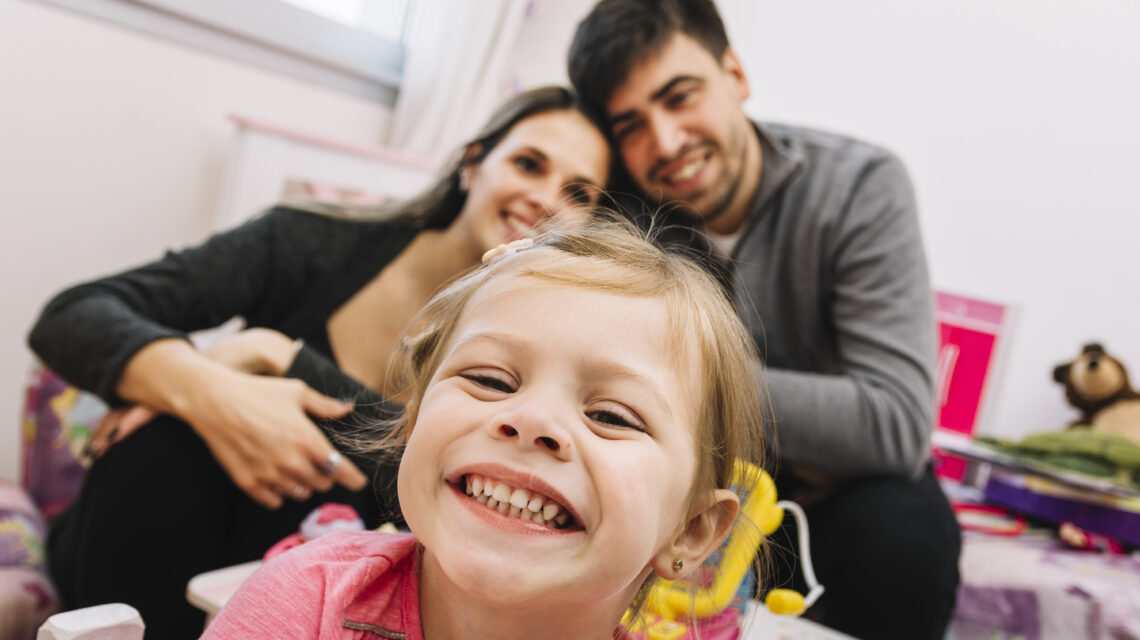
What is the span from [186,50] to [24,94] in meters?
0.33

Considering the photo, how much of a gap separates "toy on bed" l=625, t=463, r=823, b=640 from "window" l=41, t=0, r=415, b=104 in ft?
5.07

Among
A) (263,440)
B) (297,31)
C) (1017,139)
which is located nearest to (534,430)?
(263,440)

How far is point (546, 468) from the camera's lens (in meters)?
0.51

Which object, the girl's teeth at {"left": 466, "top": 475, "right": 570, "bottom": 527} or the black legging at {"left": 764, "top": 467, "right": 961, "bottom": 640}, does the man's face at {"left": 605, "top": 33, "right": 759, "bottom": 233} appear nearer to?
the black legging at {"left": 764, "top": 467, "right": 961, "bottom": 640}

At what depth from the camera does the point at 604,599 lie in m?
0.57

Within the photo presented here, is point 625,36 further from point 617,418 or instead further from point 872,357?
point 617,418

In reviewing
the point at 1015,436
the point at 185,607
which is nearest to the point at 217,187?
the point at 185,607

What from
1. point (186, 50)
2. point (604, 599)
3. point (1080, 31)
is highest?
point (1080, 31)

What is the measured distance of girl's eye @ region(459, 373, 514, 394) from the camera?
1.84 feet

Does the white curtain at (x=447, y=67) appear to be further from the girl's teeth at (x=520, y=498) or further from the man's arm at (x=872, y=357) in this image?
the girl's teeth at (x=520, y=498)

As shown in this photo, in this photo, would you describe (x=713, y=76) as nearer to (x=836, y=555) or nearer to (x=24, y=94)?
(x=836, y=555)

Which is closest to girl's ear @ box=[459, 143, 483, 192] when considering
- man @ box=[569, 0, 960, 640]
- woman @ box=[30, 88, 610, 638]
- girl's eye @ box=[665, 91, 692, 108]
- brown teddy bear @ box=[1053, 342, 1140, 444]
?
woman @ box=[30, 88, 610, 638]

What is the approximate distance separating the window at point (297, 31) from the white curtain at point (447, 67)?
0.24ft

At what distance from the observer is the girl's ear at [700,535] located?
2.03 feet
